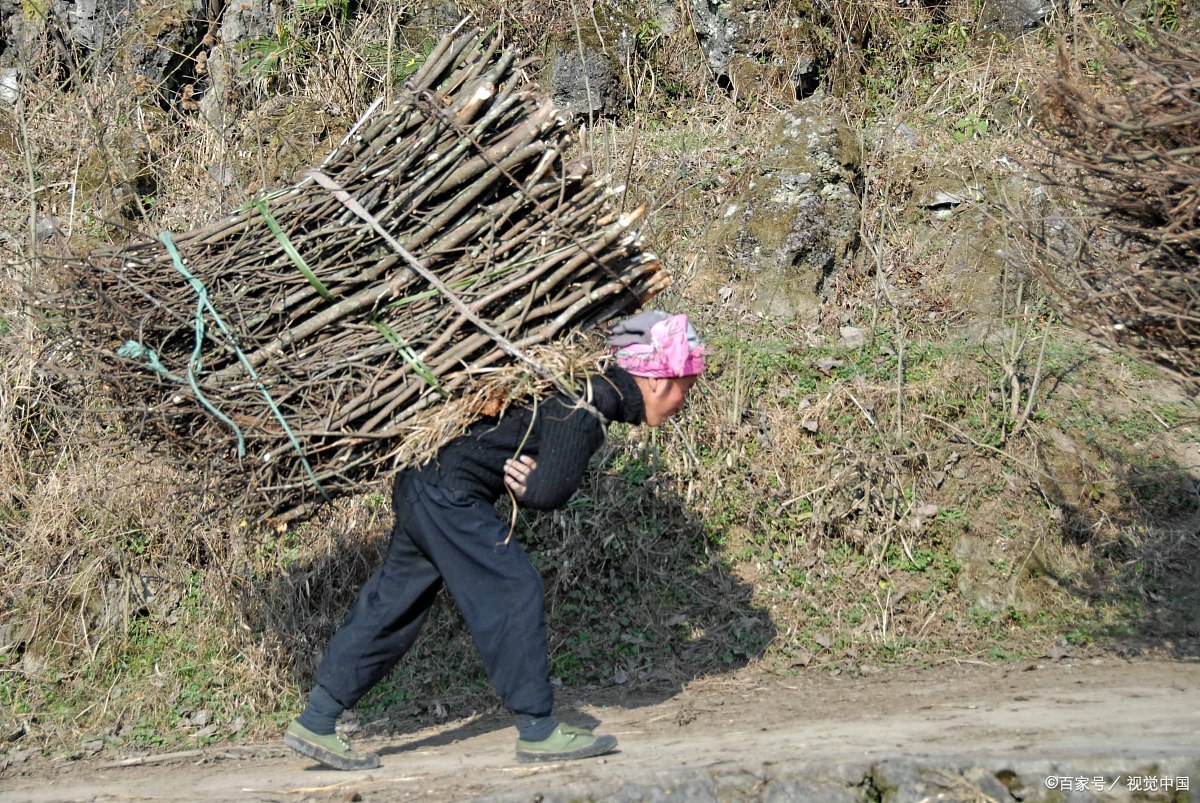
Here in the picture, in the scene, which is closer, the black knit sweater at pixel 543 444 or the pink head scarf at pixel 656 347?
the black knit sweater at pixel 543 444

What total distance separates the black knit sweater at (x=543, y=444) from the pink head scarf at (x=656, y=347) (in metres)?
0.06

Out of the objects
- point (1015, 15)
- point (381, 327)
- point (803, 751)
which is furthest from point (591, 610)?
point (1015, 15)

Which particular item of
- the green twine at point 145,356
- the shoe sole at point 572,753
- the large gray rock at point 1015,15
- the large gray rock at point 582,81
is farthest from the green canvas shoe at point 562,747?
the large gray rock at point 1015,15

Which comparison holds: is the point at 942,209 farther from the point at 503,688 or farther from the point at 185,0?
the point at 185,0

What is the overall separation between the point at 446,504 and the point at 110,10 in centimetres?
804

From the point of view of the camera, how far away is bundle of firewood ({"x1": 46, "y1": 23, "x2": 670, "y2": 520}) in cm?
376

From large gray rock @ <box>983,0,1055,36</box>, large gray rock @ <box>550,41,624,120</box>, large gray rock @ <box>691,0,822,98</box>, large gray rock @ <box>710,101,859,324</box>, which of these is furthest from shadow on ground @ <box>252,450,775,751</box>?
large gray rock @ <box>983,0,1055,36</box>

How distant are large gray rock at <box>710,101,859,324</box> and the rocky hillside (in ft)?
0.07

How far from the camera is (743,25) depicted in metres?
9.93

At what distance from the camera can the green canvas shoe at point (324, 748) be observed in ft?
13.1

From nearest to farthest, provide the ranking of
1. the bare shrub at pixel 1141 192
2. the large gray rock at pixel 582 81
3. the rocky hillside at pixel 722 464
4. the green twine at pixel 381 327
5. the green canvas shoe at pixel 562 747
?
the green twine at pixel 381 327 → the green canvas shoe at pixel 562 747 → the bare shrub at pixel 1141 192 → the rocky hillside at pixel 722 464 → the large gray rock at pixel 582 81

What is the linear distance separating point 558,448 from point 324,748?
4.74 feet

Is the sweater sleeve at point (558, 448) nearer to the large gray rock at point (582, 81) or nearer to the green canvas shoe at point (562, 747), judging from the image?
the green canvas shoe at point (562, 747)

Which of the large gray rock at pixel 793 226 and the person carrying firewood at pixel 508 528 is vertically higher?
the large gray rock at pixel 793 226
